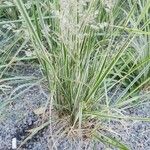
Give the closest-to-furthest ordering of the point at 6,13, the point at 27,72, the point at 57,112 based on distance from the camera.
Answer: the point at 57,112 → the point at 27,72 → the point at 6,13

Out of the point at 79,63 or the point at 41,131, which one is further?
the point at 41,131

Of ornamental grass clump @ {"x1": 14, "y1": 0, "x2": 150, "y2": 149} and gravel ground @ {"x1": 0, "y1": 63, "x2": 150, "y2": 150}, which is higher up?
ornamental grass clump @ {"x1": 14, "y1": 0, "x2": 150, "y2": 149}

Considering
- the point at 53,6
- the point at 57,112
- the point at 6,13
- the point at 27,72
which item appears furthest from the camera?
the point at 6,13

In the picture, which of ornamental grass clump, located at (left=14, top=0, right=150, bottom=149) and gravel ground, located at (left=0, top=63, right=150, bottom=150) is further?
gravel ground, located at (left=0, top=63, right=150, bottom=150)

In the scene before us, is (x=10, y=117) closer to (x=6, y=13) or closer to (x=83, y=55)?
(x=83, y=55)

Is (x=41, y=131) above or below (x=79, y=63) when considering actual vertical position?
below

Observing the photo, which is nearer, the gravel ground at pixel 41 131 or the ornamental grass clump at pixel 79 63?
the ornamental grass clump at pixel 79 63

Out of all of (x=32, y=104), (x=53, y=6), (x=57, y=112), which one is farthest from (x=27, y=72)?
(x=53, y=6)

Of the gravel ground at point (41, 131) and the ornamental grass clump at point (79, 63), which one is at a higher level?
the ornamental grass clump at point (79, 63)
